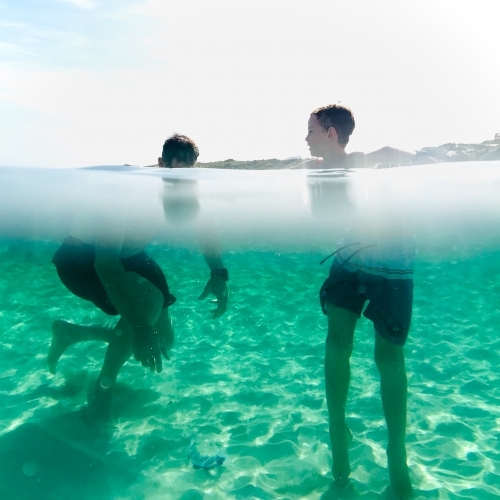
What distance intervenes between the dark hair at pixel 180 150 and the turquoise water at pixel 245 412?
8.72 ft

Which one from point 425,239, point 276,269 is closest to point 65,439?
point 276,269

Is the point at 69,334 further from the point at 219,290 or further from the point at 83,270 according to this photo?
the point at 219,290

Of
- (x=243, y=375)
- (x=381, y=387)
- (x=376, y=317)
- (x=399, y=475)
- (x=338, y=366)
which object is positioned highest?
(x=376, y=317)

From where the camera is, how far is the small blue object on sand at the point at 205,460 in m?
3.53

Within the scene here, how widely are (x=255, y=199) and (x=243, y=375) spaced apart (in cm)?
520

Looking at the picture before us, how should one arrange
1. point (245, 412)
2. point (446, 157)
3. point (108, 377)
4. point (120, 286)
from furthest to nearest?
point (446, 157)
point (245, 412)
point (108, 377)
point (120, 286)

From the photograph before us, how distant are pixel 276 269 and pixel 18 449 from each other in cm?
840

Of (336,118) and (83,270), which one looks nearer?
(336,118)

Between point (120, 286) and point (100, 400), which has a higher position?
point (120, 286)

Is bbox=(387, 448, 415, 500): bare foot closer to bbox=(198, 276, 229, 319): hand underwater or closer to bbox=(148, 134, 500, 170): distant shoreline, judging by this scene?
bbox=(198, 276, 229, 319): hand underwater

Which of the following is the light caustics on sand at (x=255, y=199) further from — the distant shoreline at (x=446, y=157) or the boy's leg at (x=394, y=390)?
the boy's leg at (x=394, y=390)

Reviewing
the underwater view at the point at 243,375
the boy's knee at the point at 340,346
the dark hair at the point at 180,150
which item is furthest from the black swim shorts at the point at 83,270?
the boy's knee at the point at 340,346

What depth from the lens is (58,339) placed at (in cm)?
485

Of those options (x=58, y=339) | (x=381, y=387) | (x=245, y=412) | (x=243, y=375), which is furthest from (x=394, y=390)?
(x=58, y=339)
